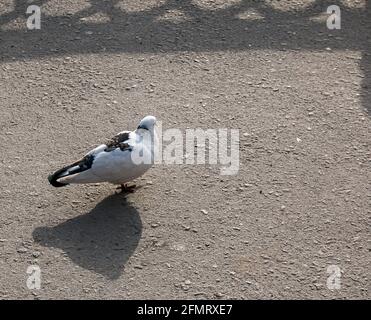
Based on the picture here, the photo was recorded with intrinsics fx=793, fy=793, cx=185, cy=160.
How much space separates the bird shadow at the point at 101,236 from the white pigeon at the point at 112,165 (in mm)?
203

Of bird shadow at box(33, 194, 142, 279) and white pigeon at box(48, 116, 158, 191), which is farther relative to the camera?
white pigeon at box(48, 116, 158, 191)

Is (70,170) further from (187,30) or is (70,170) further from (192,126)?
(187,30)

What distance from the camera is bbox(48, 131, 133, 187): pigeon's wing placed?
4.98m

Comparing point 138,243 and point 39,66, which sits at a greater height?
point 39,66

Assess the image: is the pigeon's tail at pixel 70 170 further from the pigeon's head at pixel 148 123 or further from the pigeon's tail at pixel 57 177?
the pigeon's head at pixel 148 123

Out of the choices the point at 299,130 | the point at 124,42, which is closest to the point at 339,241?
the point at 299,130

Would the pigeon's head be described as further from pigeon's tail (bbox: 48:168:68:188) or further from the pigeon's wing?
pigeon's tail (bbox: 48:168:68:188)

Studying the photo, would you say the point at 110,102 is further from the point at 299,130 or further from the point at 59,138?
the point at 299,130

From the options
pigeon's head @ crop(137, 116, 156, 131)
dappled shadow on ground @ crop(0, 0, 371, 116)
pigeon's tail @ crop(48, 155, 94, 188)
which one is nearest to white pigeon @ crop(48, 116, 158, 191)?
pigeon's tail @ crop(48, 155, 94, 188)

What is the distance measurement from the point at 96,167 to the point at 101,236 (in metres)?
0.43

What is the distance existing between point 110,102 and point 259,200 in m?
1.57

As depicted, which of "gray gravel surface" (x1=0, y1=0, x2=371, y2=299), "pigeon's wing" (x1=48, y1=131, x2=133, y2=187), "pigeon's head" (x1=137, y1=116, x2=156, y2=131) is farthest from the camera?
"pigeon's head" (x1=137, y1=116, x2=156, y2=131)

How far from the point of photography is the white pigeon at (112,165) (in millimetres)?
4980
